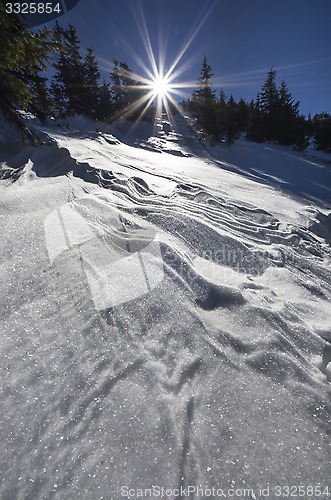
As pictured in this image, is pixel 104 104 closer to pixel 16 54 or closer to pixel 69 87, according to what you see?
pixel 69 87

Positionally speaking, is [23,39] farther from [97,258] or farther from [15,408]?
[15,408]

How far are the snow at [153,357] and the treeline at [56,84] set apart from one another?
3503 mm

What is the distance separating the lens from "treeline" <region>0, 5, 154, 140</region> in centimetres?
457

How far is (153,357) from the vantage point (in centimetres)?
149

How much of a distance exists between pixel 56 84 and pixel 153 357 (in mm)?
24745

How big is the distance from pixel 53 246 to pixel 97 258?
18.5 inches

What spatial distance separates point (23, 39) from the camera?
4.48 meters

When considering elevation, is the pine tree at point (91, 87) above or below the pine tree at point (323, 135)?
above

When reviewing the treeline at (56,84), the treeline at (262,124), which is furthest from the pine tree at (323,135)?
the treeline at (56,84)

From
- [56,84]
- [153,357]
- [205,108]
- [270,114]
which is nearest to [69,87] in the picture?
[56,84]

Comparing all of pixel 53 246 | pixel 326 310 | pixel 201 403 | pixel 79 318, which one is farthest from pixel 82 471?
pixel 326 310

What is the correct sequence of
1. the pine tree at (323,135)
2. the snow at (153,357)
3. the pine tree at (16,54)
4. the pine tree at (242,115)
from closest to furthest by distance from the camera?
the snow at (153,357) → the pine tree at (16,54) → the pine tree at (323,135) → the pine tree at (242,115)

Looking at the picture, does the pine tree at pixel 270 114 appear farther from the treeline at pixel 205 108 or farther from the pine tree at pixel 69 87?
the pine tree at pixel 69 87

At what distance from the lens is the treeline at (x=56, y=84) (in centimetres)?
457
